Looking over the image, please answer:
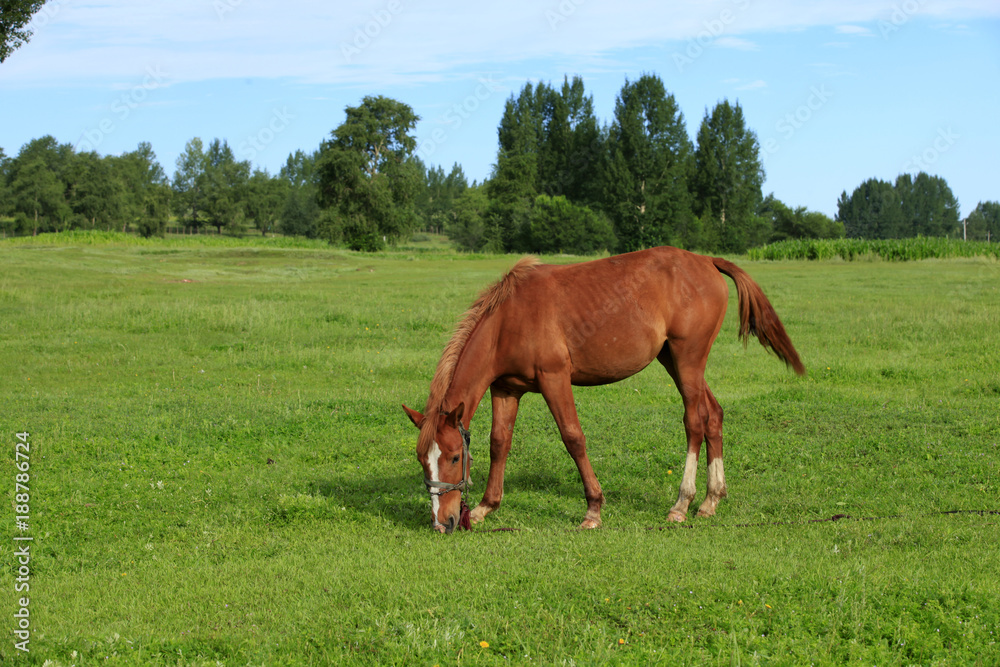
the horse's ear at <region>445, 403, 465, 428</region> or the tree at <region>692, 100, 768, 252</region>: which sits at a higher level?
the tree at <region>692, 100, 768, 252</region>

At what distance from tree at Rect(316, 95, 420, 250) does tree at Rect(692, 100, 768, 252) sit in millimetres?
28567

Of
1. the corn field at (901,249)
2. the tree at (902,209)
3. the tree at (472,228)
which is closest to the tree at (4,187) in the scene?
the tree at (472,228)

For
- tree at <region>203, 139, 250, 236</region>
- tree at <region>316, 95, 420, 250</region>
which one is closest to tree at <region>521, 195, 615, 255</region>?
tree at <region>316, 95, 420, 250</region>

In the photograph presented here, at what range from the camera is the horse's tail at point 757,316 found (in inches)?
300

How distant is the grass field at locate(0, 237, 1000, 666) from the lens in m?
4.26

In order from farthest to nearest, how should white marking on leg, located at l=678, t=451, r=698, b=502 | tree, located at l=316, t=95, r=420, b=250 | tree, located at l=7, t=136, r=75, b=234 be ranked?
tree, located at l=7, t=136, r=75, b=234
tree, located at l=316, t=95, r=420, b=250
white marking on leg, located at l=678, t=451, r=698, b=502

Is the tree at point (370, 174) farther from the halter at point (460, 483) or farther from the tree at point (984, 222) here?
the tree at point (984, 222)

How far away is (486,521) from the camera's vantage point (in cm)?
690

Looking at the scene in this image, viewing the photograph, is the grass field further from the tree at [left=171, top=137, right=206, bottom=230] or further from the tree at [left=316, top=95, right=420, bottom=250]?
the tree at [left=171, top=137, right=206, bottom=230]

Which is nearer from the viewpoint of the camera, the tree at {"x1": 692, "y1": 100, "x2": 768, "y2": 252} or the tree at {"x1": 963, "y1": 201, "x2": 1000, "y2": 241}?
the tree at {"x1": 692, "y1": 100, "x2": 768, "y2": 252}

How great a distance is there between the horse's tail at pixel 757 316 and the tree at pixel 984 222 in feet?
387

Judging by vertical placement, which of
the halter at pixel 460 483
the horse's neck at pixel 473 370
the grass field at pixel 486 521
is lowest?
the grass field at pixel 486 521

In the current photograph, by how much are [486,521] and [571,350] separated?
171 centimetres

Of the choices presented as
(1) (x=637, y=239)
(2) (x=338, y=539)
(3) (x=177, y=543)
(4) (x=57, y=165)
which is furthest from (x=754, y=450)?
(4) (x=57, y=165)
